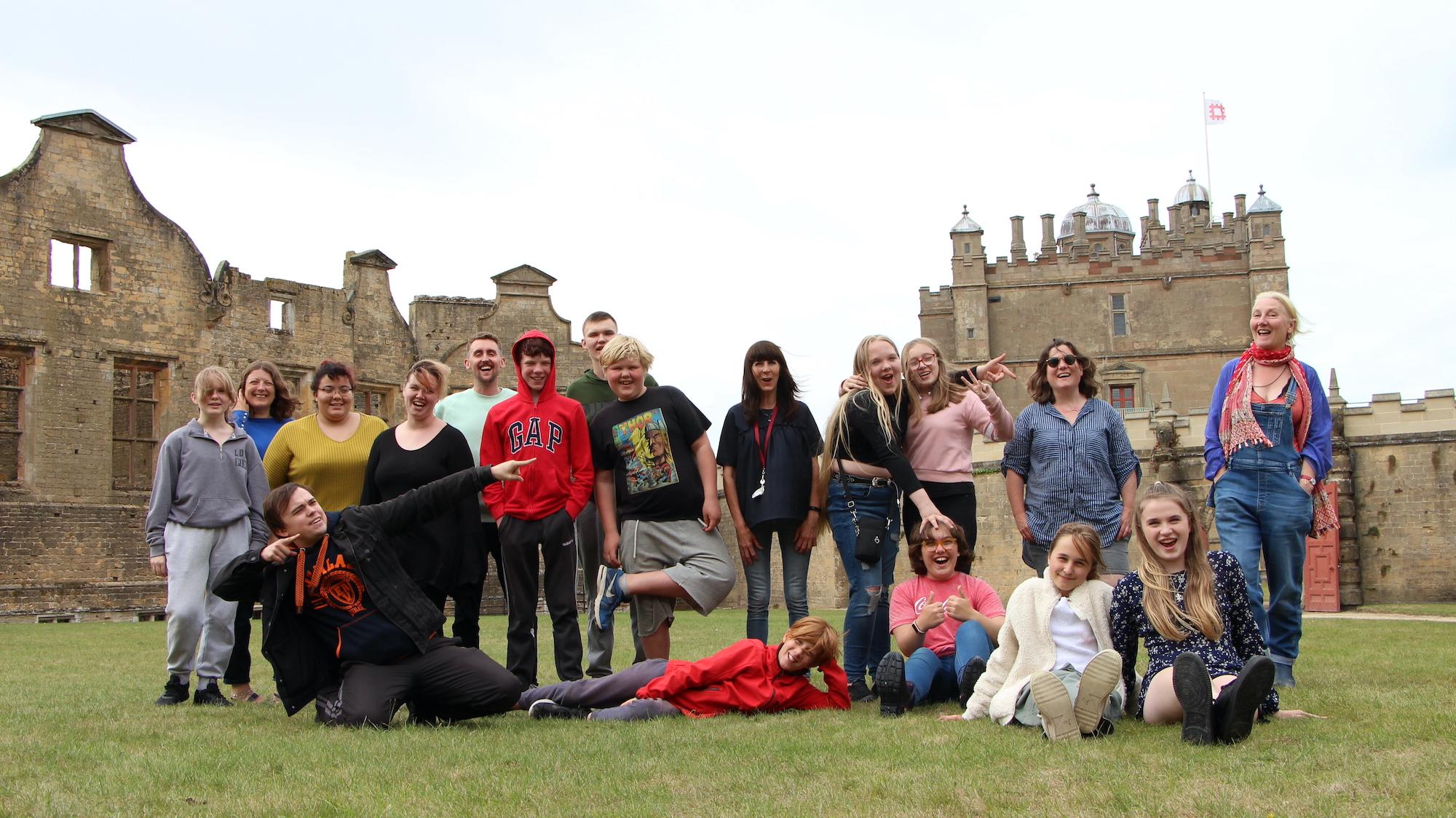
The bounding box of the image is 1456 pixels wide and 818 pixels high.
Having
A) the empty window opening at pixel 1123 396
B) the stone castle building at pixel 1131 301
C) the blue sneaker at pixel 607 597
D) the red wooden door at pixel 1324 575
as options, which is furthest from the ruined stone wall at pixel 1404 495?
the blue sneaker at pixel 607 597

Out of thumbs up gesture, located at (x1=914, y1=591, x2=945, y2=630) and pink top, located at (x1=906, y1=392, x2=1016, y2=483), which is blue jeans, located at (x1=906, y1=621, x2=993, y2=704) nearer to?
thumbs up gesture, located at (x1=914, y1=591, x2=945, y2=630)

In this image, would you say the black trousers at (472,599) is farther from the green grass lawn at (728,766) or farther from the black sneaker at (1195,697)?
the black sneaker at (1195,697)

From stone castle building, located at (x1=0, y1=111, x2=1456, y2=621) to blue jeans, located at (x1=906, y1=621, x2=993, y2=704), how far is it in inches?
718

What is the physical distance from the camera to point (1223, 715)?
478 centimetres

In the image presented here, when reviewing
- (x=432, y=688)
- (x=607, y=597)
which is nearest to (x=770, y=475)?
(x=607, y=597)

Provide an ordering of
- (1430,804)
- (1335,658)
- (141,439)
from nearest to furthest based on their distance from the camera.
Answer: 1. (1430,804)
2. (1335,658)
3. (141,439)

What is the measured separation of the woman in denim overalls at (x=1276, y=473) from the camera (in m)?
6.72

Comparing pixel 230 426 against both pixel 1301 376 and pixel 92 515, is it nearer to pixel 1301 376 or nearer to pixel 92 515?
pixel 1301 376

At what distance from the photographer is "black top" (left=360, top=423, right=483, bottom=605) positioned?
6.50 m

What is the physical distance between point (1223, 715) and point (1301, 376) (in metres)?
2.78

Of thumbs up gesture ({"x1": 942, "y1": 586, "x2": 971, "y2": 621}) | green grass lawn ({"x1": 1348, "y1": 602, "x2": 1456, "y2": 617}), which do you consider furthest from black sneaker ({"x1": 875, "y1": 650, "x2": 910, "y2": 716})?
green grass lawn ({"x1": 1348, "y1": 602, "x2": 1456, "y2": 617})

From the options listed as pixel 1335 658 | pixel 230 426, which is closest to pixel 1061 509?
pixel 1335 658

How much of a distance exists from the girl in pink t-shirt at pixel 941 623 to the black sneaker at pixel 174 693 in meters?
3.79

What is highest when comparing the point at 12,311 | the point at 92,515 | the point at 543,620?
the point at 12,311
